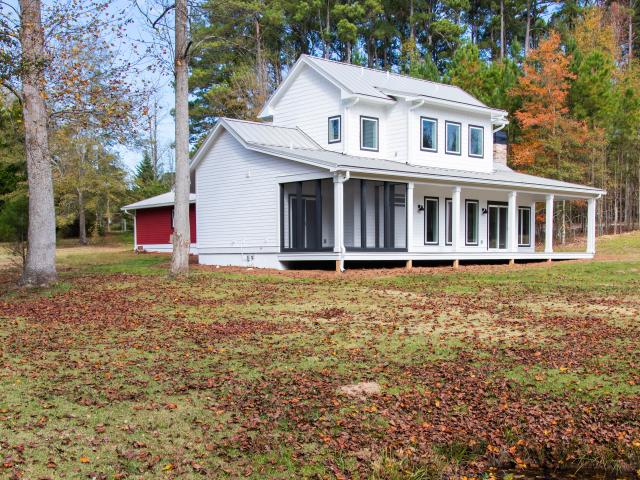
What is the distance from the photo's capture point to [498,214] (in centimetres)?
2686

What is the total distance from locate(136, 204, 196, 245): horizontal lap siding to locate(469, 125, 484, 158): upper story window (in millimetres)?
13421

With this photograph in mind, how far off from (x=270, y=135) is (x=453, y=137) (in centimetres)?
696

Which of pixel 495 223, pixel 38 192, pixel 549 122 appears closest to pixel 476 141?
pixel 495 223

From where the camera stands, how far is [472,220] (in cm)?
2591

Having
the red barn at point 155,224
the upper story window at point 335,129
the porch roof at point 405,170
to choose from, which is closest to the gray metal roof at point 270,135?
the upper story window at point 335,129

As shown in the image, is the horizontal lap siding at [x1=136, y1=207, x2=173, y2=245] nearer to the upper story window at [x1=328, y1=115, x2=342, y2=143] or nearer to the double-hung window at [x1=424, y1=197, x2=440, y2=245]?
the upper story window at [x1=328, y1=115, x2=342, y2=143]

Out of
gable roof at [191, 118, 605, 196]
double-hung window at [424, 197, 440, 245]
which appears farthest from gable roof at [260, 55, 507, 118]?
double-hung window at [424, 197, 440, 245]

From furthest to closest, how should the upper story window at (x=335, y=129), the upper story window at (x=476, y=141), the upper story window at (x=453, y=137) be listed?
the upper story window at (x=476, y=141), the upper story window at (x=453, y=137), the upper story window at (x=335, y=129)

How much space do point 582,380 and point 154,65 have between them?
12280 millimetres

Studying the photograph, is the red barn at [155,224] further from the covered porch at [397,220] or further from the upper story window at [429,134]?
the upper story window at [429,134]

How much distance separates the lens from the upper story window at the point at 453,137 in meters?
23.8

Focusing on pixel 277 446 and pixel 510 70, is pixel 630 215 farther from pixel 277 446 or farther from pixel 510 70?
pixel 277 446

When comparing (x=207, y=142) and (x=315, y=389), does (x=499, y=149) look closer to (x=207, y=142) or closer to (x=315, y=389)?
(x=207, y=142)

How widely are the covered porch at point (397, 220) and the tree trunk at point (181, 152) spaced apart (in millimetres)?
3826
